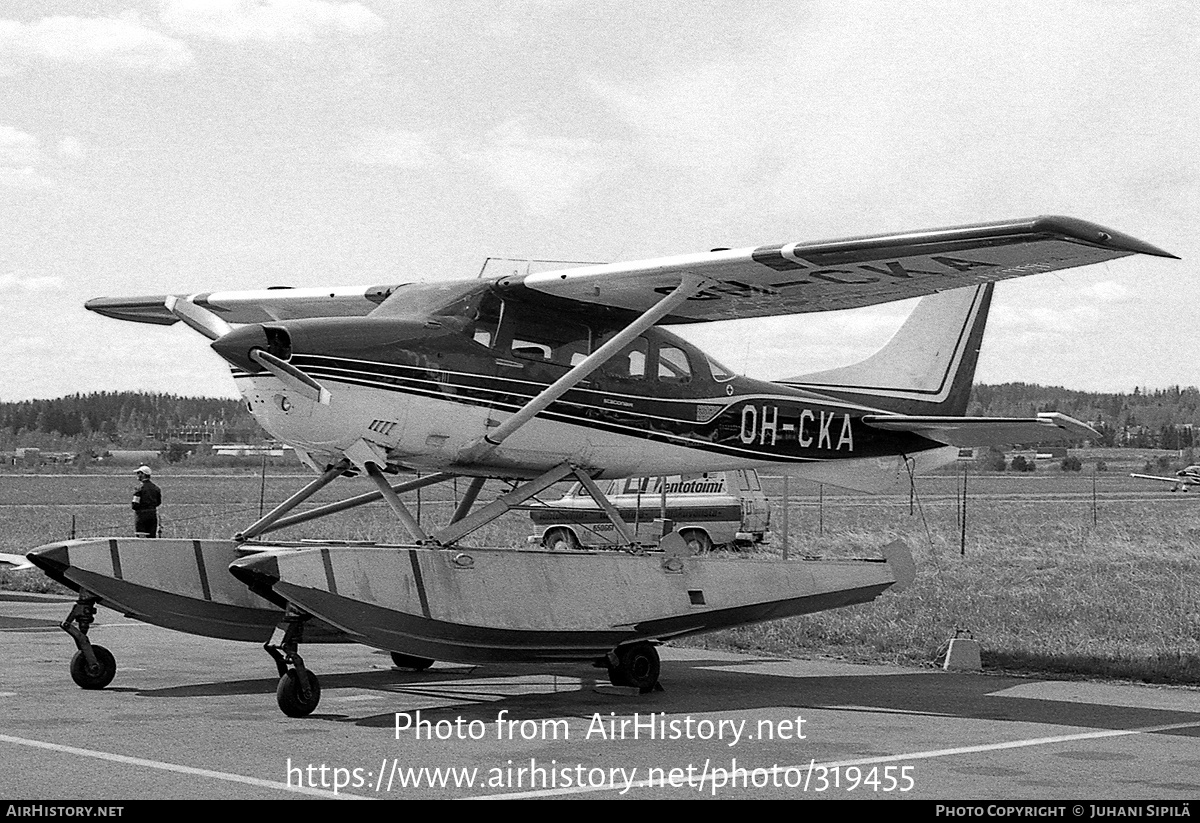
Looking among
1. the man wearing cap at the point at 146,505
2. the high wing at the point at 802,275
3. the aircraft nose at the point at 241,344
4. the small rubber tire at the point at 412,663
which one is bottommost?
the small rubber tire at the point at 412,663

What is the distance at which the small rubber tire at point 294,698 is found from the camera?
9.13 m

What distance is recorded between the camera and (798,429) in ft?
45.0

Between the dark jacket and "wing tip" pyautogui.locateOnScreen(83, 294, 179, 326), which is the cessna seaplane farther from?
the dark jacket

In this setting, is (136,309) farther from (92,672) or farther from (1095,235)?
(1095,235)

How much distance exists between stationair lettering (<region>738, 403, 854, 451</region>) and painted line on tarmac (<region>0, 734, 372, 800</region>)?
7.24 metres

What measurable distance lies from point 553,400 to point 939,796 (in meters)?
5.41

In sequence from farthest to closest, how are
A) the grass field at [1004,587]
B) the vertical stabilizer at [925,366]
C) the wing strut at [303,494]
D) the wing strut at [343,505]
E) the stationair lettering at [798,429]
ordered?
1. the vertical stabilizer at [925,366]
2. the grass field at [1004,587]
3. the stationair lettering at [798,429]
4. the wing strut at [343,505]
5. the wing strut at [303,494]

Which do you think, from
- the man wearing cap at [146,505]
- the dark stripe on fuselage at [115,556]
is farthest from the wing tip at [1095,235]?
the man wearing cap at [146,505]

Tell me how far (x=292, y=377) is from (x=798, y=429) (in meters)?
5.75

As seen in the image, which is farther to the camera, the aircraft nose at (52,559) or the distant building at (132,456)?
the distant building at (132,456)

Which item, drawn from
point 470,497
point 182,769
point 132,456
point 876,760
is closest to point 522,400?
point 470,497

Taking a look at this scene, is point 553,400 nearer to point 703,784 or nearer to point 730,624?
point 730,624

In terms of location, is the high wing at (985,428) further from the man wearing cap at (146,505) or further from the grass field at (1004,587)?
the man wearing cap at (146,505)

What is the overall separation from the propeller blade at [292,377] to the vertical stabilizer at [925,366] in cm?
618
